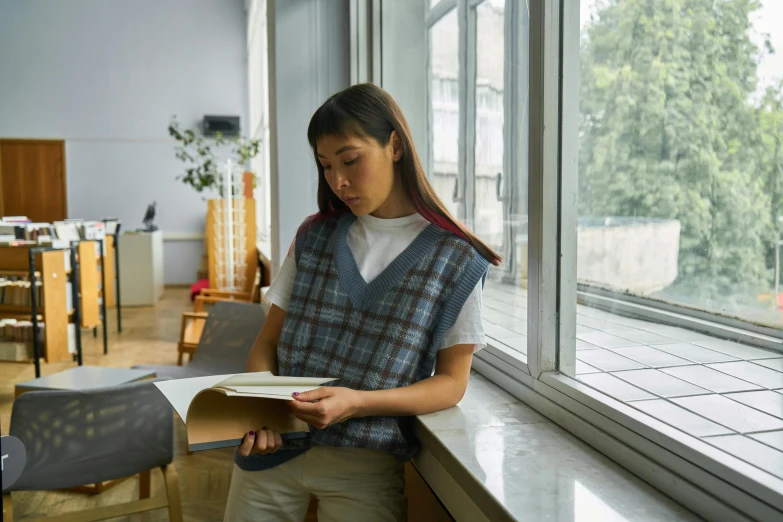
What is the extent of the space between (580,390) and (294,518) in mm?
657

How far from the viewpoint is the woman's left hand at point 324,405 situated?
1.09 meters

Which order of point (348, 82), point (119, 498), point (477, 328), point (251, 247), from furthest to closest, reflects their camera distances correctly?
1. point (251, 247)
2. point (348, 82)
3. point (119, 498)
4. point (477, 328)

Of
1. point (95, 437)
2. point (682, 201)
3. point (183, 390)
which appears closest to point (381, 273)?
point (183, 390)

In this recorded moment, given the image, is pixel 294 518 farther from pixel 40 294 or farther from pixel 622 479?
pixel 40 294

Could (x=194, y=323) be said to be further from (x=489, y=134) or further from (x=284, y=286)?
(x=284, y=286)

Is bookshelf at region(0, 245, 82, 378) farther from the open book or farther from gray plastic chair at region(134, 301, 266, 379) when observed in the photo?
the open book

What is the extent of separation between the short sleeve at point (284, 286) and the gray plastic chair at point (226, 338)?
1.80m

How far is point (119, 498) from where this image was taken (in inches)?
111

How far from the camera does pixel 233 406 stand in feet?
3.86

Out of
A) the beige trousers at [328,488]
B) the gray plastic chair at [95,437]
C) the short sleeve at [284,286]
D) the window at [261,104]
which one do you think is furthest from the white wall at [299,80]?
the window at [261,104]

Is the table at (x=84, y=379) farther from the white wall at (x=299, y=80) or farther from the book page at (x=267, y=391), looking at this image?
the book page at (x=267, y=391)

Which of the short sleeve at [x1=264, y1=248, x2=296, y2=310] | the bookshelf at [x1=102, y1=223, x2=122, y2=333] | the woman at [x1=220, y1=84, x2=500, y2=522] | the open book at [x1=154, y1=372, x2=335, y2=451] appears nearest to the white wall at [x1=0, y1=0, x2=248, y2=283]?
the bookshelf at [x1=102, y1=223, x2=122, y2=333]

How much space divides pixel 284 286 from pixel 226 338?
1.91 metres

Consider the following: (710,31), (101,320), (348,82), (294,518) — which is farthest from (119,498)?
(101,320)
